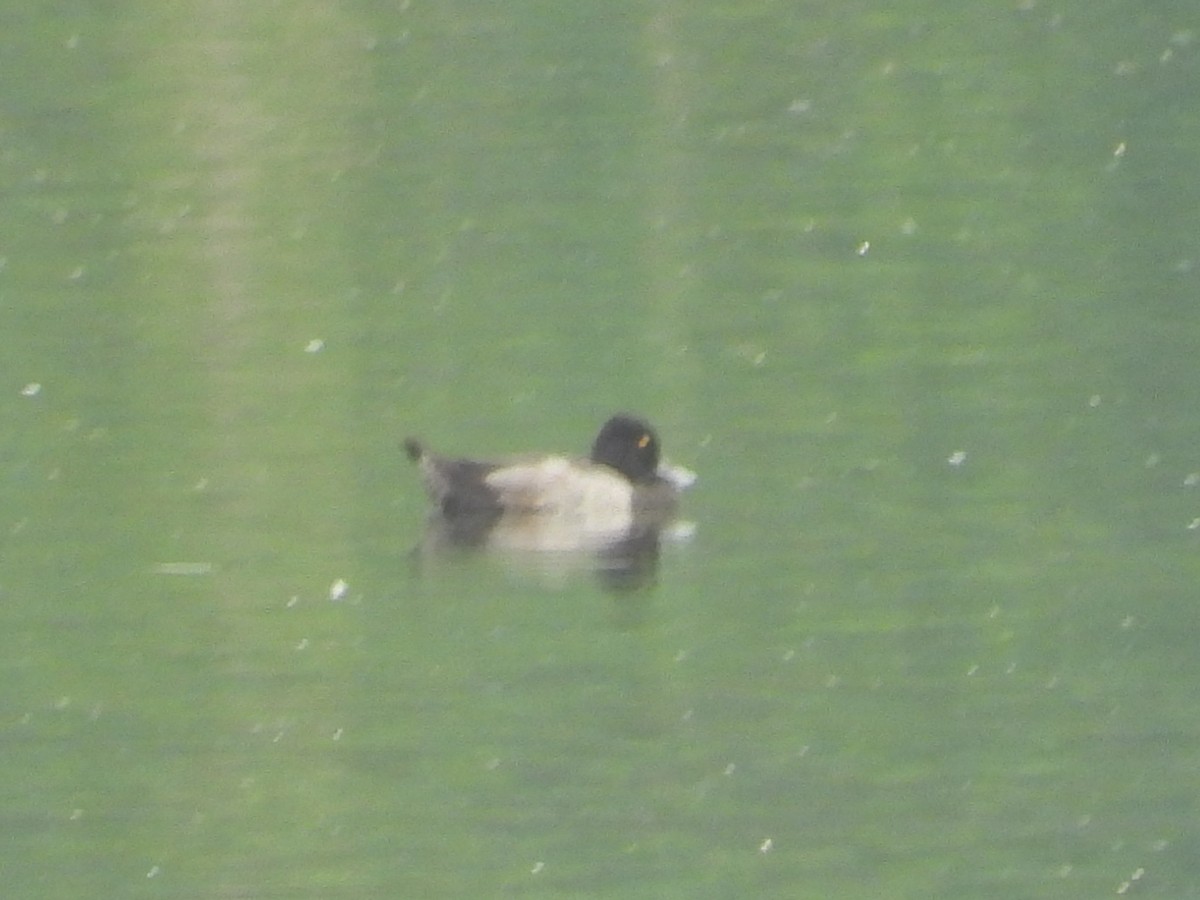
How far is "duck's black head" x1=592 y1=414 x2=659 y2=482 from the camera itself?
48.5 ft

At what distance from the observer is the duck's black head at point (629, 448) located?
14.8 m

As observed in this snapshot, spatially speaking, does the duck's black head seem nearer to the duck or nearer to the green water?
the duck

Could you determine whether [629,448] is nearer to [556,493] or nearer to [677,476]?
[677,476]

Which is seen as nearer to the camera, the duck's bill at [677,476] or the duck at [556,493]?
the duck at [556,493]

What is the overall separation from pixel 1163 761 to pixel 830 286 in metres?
9.13

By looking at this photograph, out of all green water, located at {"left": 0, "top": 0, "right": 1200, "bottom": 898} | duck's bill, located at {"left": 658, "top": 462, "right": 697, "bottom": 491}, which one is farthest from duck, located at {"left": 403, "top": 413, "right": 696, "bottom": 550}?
green water, located at {"left": 0, "top": 0, "right": 1200, "bottom": 898}

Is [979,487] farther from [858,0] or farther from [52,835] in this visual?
[858,0]

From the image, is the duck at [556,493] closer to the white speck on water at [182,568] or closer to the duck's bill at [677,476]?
the duck's bill at [677,476]

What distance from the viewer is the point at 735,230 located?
2162 cm

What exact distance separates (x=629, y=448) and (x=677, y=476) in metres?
0.29

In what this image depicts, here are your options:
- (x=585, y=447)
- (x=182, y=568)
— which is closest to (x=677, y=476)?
(x=585, y=447)

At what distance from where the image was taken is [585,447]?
15992 millimetres

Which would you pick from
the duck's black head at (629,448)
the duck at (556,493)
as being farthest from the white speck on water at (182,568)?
the duck's black head at (629,448)

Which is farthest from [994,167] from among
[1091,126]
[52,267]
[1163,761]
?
[1163,761]
